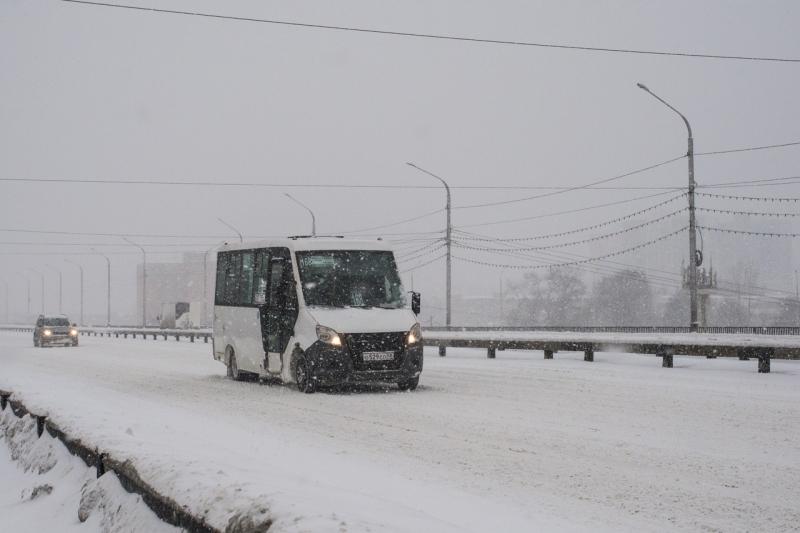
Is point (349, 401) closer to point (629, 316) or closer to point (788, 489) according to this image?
point (788, 489)

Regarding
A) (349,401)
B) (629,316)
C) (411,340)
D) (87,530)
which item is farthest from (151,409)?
(629,316)

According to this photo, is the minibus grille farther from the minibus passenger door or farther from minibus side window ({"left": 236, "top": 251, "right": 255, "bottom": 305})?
minibus side window ({"left": 236, "top": 251, "right": 255, "bottom": 305})

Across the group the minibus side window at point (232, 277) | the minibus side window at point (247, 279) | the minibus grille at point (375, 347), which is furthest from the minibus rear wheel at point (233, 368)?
the minibus grille at point (375, 347)

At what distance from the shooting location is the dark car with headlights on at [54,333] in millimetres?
43438

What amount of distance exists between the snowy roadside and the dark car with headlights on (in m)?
35.7

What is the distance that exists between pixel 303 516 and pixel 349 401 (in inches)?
399

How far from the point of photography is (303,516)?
391 centimetres

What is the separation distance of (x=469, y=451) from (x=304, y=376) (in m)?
6.83

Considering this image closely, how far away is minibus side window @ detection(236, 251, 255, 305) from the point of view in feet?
58.5

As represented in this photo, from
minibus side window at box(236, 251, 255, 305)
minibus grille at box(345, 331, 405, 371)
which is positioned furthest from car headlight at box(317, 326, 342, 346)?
minibus side window at box(236, 251, 255, 305)

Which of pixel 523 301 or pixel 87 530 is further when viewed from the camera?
pixel 523 301

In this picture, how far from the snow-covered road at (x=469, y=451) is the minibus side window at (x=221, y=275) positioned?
3.29 m

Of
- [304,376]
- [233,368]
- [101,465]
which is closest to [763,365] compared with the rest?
[304,376]

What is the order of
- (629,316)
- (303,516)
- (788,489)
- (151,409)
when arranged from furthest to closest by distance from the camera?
(629,316)
(151,409)
(788,489)
(303,516)
